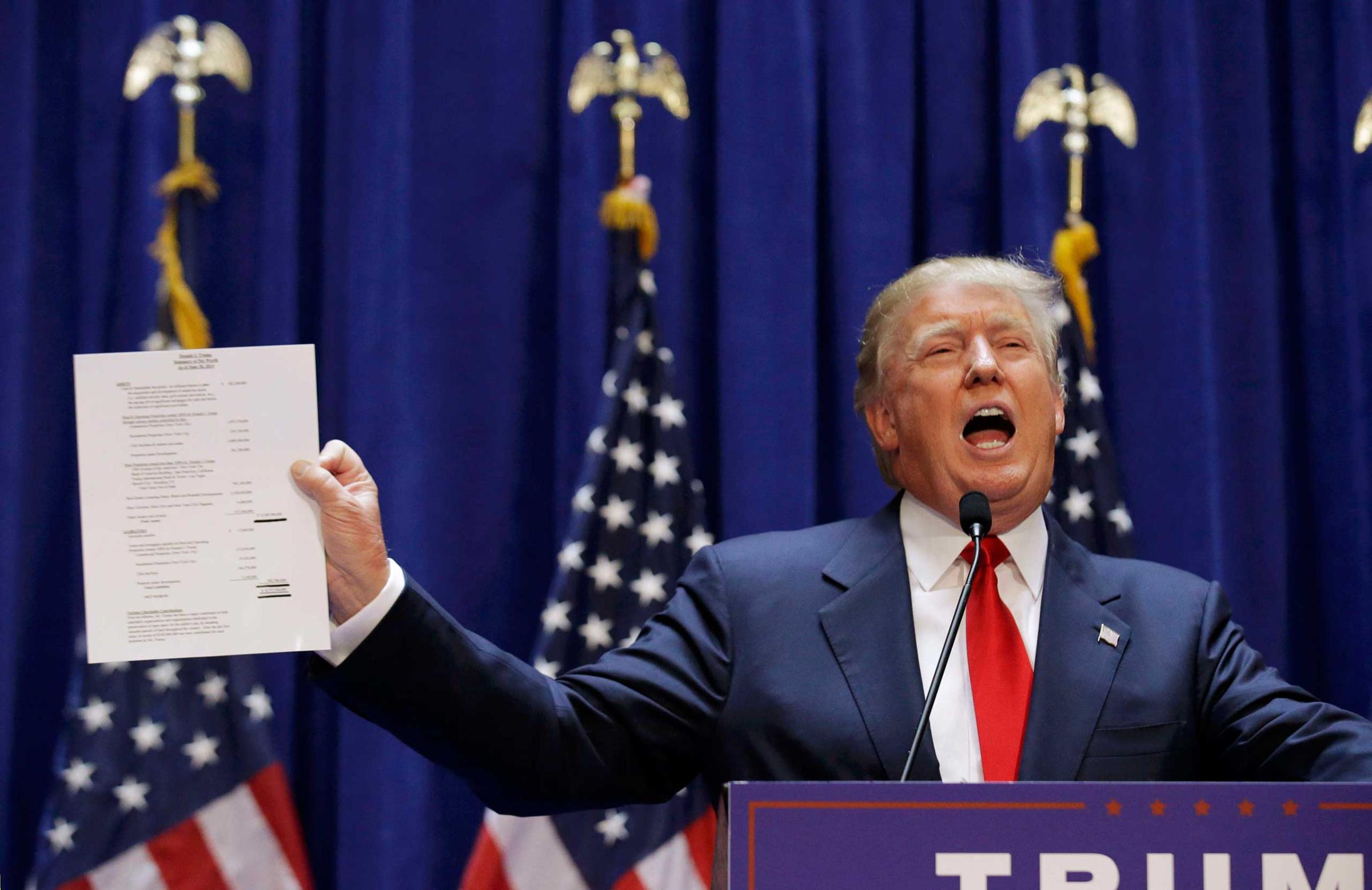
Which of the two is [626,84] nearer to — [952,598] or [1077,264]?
[1077,264]

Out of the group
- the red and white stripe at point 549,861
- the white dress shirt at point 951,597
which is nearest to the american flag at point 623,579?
the red and white stripe at point 549,861

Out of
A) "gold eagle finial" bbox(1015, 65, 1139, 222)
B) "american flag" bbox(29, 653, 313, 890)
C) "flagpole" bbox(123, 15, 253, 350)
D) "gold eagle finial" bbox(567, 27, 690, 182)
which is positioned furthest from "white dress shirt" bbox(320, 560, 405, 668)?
"gold eagle finial" bbox(1015, 65, 1139, 222)

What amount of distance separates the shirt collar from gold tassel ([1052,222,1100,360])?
1.39 m

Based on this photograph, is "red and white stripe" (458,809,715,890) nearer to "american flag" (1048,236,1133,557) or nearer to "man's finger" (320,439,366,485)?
"american flag" (1048,236,1133,557)

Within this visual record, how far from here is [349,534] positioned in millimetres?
1690

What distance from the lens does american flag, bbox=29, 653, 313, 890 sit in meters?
3.13

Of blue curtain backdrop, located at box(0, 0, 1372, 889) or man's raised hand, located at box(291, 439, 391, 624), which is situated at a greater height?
blue curtain backdrop, located at box(0, 0, 1372, 889)

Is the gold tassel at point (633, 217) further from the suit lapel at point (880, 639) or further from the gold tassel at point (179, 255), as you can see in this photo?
the suit lapel at point (880, 639)

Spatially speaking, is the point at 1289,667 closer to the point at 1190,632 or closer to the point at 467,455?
the point at 1190,632

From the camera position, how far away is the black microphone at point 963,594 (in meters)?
1.53

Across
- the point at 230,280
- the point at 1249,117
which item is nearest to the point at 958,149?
the point at 1249,117

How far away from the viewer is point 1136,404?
3.71m

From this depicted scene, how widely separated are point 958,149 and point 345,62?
1627mm

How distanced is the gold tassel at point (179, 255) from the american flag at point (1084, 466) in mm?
2076
